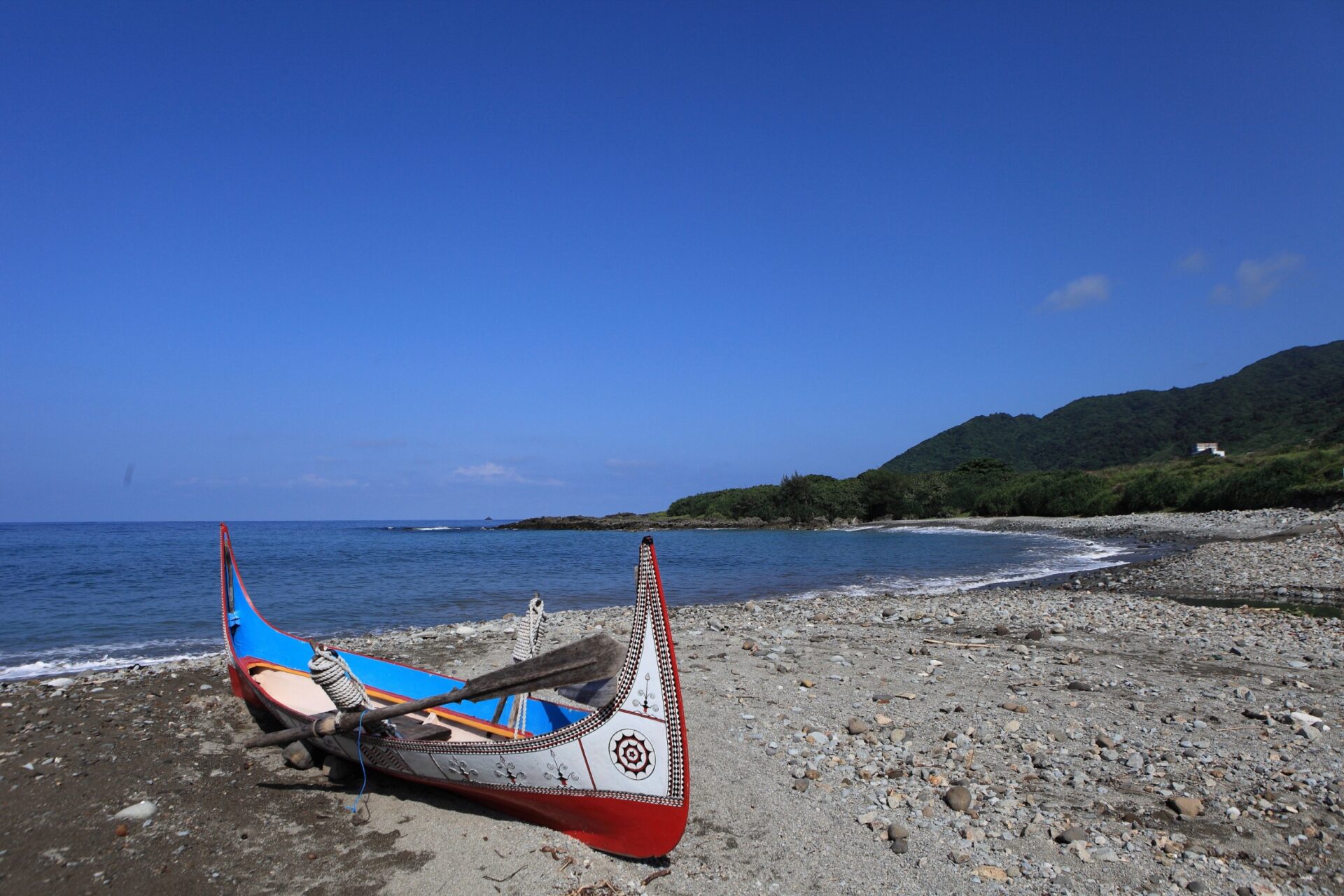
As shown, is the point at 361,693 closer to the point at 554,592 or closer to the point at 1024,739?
the point at 1024,739

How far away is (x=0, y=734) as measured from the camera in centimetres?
833

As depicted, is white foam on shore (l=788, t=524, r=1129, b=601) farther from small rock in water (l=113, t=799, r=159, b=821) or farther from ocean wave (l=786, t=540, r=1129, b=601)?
small rock in water (l=113, t=799, r=159, b=821)

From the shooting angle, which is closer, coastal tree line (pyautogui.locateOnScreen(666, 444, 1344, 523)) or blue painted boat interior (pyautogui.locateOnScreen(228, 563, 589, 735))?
blue painted boat interior (pyautogui.locateOnScreen(228, 563, 589, 735))

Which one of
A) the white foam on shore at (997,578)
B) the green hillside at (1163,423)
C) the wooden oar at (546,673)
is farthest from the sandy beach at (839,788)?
the green hillside at (1163,423)

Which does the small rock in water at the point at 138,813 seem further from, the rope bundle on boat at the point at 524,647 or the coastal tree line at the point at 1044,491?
the coastal tree line at the point at 1044,491

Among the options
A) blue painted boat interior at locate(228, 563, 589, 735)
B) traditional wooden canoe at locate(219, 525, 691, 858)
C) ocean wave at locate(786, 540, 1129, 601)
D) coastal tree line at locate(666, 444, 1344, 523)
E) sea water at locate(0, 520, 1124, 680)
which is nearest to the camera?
traditional wooden canoe at locate(219, 525, 691, 858)

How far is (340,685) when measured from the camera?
609cm

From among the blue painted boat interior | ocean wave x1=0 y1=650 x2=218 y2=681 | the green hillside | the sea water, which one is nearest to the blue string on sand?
the blue painted boat interior

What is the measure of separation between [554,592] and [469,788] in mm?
19004

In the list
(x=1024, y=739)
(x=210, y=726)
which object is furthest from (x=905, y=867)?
(x=210, y=726)

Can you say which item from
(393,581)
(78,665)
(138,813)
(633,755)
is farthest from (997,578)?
(78,665)

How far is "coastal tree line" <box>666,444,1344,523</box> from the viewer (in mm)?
46875

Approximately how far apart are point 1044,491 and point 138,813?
7748 cm

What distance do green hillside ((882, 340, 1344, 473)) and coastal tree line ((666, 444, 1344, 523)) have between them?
33.0m
